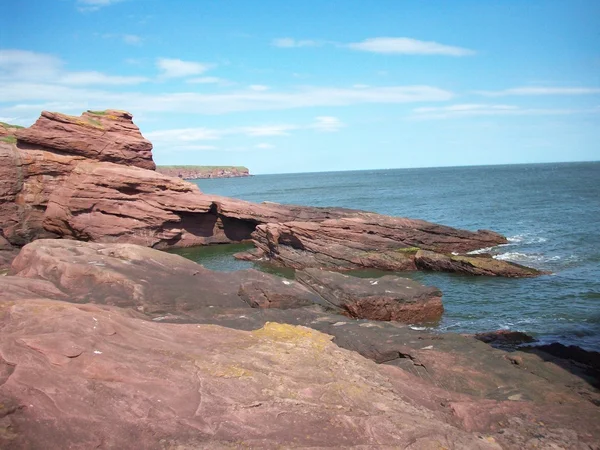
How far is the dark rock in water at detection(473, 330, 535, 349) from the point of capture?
20047mm

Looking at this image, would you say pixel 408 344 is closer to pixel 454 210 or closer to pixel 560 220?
pixel 560 220

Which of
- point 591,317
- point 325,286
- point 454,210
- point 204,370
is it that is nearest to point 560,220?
point 454,210

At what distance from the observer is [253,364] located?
10.8m

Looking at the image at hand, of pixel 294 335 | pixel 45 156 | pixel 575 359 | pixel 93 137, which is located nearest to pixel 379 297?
pixel 575 359

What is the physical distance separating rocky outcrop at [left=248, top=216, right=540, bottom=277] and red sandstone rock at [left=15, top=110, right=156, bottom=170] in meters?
16.8

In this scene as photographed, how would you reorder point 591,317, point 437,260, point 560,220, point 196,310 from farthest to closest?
point 560,220 < point 437,260 < point 591,317 < point 196,310

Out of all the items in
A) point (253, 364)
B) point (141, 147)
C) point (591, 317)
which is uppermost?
point (141, 147)

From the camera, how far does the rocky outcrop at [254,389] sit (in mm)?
8164

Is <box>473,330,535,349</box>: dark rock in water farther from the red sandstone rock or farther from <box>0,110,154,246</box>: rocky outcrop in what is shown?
the red sandstone rock

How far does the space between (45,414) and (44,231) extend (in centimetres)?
4198

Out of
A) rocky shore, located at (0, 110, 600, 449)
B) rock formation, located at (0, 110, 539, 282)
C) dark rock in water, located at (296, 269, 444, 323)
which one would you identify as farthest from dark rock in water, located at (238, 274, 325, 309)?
rock formation, located at (0, 110, 539, 282)

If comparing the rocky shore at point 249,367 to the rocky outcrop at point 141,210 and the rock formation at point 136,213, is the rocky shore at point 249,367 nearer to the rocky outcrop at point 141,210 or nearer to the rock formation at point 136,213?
the rock formation at point 136,213

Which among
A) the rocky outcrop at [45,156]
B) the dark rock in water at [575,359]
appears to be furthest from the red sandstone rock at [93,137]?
the dark rock in water at [575,359]

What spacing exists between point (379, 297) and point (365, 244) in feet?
54.8
